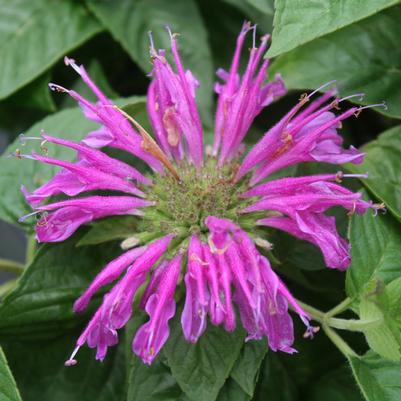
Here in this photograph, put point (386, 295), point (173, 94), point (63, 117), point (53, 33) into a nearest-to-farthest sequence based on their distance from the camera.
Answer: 1. point (386, 295)
2. point (173, 94)
3. point (63, 117)
4. point (53, 33)

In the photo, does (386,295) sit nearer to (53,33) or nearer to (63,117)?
(63,117)

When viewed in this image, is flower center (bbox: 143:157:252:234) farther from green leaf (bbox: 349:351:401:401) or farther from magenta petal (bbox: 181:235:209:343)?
green leaf (bbox: 349:351:401:401)

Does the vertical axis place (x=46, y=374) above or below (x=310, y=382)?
above

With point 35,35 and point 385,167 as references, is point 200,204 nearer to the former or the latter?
point 385,167

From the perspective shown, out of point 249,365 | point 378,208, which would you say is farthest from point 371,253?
point 249,365

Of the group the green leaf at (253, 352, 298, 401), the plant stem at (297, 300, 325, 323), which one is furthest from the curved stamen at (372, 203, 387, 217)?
the green leaf at (253, 352, 298, 401)

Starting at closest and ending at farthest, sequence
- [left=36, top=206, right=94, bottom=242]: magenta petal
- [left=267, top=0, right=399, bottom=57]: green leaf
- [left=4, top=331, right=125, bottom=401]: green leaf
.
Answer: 1. [left=267, top=0, right=399, bottom=57]: green leaf
2. [left=36, top=206, right=94, bottom=242]: magenta petal
3. [left=4, top=331, right=125, bottom=401]: green leaf

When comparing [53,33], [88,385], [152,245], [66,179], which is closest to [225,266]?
[152,245]

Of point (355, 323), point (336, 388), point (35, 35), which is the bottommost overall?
point (336, 388)
